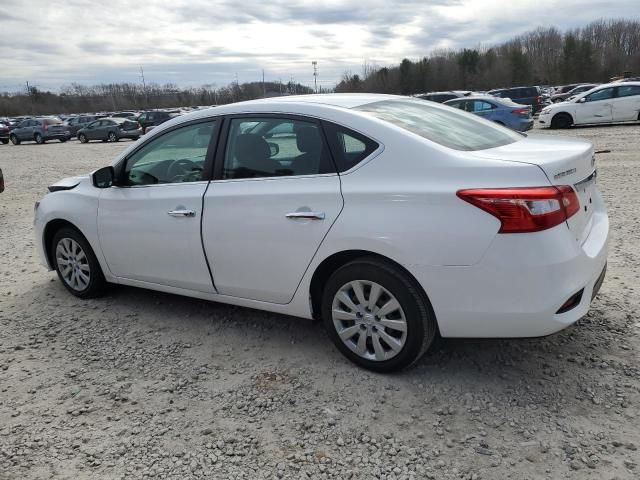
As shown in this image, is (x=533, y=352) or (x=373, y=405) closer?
(x=373, y=405)

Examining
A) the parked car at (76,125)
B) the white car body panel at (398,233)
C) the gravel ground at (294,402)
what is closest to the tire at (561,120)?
the gravel ground at (294,402)

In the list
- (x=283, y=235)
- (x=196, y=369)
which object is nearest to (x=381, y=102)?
(x=283, y=235)

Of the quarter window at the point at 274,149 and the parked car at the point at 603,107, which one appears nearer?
the quarter window at the point at 274,149

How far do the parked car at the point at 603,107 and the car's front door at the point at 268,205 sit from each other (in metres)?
18.9

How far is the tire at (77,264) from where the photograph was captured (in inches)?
187

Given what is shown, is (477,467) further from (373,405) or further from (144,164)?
(144,164)

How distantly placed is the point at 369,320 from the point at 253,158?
53.7 inches

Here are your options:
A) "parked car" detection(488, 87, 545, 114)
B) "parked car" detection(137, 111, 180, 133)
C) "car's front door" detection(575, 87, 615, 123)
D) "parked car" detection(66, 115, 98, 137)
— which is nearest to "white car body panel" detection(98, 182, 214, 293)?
"car's front door" detection(575, 87, 615, 123)

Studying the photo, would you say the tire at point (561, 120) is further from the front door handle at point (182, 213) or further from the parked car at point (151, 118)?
the parked car at point (151, 118)

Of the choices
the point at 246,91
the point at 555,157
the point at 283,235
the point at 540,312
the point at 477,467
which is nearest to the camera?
the point at 477,467

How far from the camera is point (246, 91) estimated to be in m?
90.4

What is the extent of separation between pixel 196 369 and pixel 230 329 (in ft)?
2.00

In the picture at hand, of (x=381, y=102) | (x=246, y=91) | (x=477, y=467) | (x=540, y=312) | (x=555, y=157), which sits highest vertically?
(x=246, y=91)

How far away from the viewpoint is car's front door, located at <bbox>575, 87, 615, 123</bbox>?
63.3 ft
